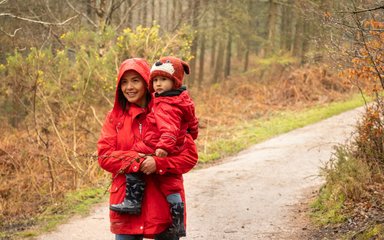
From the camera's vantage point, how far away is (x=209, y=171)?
36.2ft

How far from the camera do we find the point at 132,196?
3498 mm

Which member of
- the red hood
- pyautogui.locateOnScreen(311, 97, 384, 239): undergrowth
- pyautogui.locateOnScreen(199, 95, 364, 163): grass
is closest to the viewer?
the red hood

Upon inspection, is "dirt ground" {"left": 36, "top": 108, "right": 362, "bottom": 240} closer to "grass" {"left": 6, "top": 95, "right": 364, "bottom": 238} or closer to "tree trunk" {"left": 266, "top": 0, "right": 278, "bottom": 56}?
"grass" {"left": 6, "top": 95, "right": 364, "bottom": 238}

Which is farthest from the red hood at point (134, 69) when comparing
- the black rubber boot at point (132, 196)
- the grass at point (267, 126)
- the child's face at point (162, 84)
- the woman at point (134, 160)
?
the grass at point (267, 126)

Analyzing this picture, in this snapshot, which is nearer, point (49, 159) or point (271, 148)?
point (49, 159)

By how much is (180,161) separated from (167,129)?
0.99ft

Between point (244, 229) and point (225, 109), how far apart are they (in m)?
13.4

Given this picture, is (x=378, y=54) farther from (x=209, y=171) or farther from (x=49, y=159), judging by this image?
(x=49, y=159)

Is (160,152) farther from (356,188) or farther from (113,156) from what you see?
(356,188)

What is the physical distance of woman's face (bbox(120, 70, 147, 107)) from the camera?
3678 millimetres

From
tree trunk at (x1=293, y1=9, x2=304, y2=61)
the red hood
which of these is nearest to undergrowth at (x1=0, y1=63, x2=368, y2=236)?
the red hood

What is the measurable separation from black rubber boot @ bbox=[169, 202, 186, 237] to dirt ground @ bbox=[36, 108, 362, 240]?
10.1ft

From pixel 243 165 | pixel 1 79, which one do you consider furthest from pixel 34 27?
pixel 243 165

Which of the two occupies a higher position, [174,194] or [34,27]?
[34,27]
